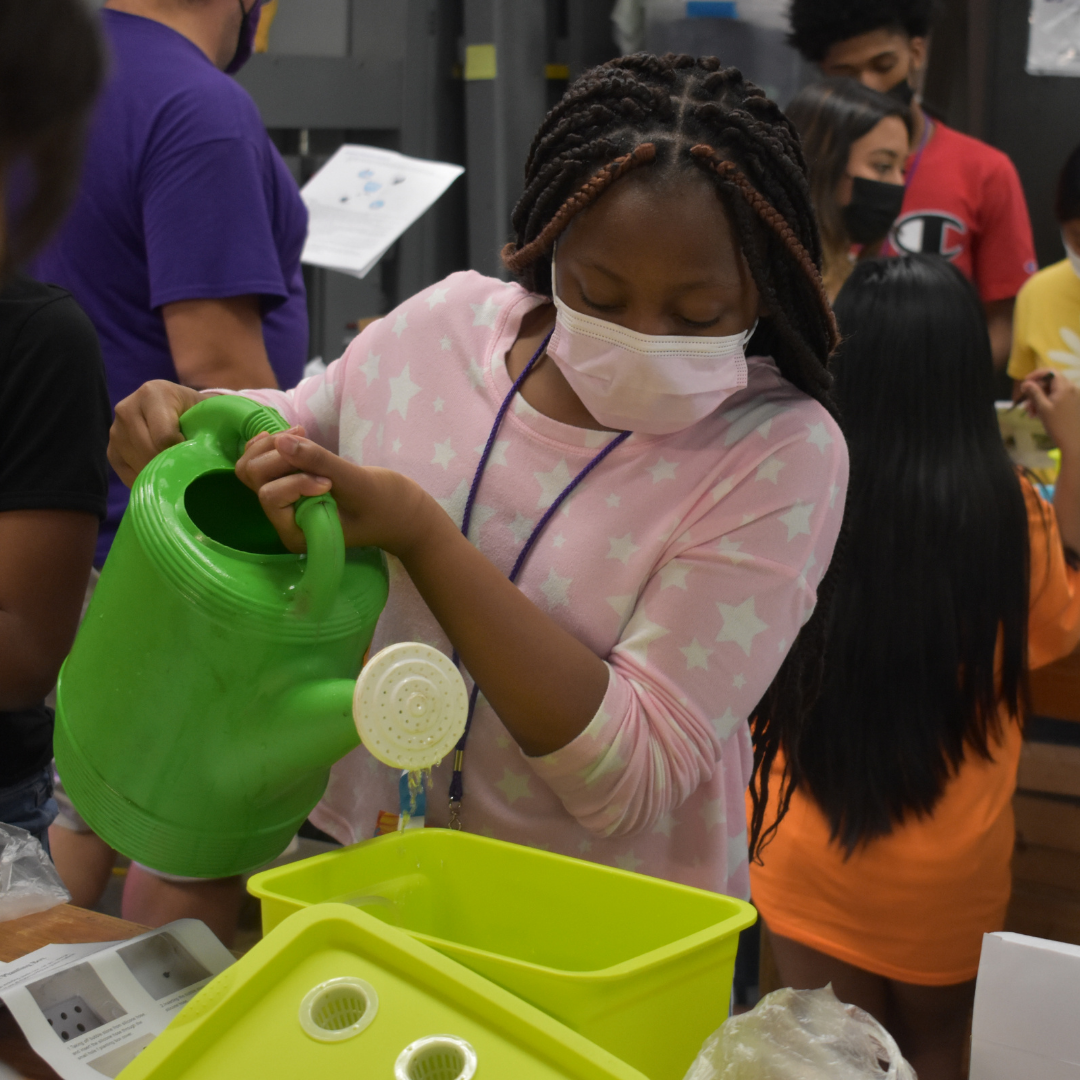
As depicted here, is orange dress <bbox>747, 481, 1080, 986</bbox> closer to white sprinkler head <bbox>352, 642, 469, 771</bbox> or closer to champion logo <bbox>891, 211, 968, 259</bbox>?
white sprinkler head <bbox>352, 642, 469, 771</bbox>

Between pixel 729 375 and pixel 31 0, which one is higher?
pixel 31 0

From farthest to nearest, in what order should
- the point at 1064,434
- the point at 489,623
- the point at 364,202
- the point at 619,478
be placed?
1. the point at 364,202
2. the point at 1064,434
3. the point at 619,478
4. the point at 489,623

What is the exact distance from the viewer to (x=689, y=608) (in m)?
0.88

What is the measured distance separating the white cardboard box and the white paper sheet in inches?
68.4

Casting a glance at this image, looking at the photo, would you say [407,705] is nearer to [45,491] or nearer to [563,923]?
[563,923]

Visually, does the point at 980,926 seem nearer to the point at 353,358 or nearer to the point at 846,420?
the point at 846,420

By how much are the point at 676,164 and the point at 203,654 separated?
48 centimetres

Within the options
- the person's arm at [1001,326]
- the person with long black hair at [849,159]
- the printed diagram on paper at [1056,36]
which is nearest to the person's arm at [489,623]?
the person with long black hair at [849,159]

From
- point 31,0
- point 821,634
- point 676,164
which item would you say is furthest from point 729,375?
point 31,0

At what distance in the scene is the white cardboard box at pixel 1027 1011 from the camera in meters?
0.62

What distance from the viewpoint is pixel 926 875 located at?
1549 mm

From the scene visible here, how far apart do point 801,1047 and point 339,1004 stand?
9.7 inches

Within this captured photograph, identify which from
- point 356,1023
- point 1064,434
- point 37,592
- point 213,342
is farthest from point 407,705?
point 1064,434

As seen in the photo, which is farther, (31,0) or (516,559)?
(516,559)
